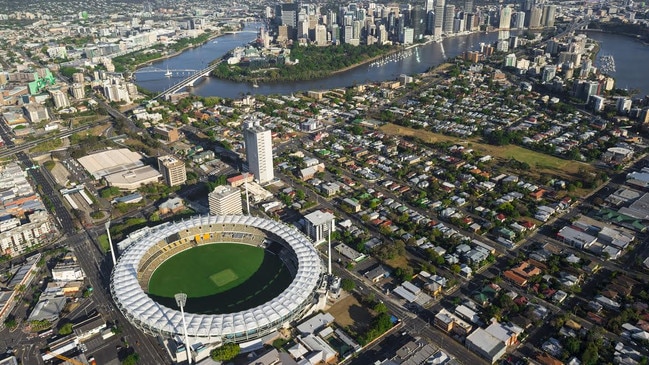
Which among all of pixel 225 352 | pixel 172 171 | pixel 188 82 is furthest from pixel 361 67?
pixel 225 352

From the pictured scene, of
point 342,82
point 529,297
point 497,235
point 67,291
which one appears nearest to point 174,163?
point 67,291

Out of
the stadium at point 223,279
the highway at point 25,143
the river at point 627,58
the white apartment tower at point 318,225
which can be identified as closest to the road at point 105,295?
the stadium at point 223,279

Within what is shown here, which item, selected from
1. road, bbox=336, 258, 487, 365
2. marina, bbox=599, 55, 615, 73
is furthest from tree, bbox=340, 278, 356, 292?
marina, bbox=599, 55, 615, 73

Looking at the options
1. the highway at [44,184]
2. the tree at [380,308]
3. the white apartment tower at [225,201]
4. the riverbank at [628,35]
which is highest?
the riverbank at [628,35]

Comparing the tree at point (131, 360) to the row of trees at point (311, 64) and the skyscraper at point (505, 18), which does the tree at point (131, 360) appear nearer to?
the row of trees at point (311, 64)

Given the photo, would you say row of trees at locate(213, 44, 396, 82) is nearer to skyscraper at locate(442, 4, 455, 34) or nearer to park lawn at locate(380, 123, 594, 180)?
skyscraper at locate(442, 4, 455, 34)

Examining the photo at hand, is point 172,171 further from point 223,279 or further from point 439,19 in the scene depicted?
point 439,19
